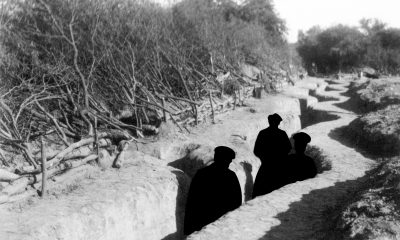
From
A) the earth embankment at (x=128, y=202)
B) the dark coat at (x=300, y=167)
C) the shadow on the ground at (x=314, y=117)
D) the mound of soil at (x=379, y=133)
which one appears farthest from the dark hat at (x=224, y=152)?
the shadow on the ground at (x=314, y=117)

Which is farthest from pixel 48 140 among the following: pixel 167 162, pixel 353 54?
pixel 353 54

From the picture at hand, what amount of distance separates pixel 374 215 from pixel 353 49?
5170 cm

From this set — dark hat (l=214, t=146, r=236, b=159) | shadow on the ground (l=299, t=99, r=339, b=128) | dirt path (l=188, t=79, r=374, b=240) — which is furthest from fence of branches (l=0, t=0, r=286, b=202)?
shadow on the ground (l=299, t=99, r=339, b=128)

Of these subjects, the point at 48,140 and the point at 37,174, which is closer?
the point at 37,174

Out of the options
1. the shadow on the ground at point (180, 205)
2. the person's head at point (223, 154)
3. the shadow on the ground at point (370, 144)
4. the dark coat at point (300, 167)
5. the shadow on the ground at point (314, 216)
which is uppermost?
the person's head at point (223, 154)

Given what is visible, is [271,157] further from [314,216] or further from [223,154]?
[223,154]

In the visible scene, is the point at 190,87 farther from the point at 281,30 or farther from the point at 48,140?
the point at 281,30

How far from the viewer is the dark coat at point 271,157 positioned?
725cm

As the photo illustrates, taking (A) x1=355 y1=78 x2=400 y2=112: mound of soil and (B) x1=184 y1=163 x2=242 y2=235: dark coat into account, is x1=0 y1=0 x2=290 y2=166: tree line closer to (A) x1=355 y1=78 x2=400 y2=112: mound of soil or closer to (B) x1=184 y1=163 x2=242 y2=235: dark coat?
(B) x1=184 y1=163 x2=242 y2=235: dark coat

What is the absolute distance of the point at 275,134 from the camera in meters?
7.28

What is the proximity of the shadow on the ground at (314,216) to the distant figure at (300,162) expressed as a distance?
1.14 ft

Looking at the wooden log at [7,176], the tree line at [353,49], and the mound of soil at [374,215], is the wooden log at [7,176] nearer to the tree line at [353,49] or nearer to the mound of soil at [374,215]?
the mound of soil at [374,215]

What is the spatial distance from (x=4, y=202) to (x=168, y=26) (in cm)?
1127

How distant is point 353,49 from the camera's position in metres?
52.8
